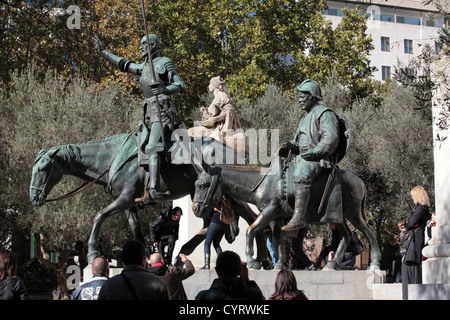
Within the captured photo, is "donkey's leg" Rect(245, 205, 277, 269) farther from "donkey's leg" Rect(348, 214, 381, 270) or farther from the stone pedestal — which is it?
the stone pedestal

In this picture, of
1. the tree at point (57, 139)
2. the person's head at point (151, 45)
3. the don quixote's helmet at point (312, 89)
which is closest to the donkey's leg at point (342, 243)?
the don quixote's helmet at point (312, 89)

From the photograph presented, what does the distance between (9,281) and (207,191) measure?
5.05 metres

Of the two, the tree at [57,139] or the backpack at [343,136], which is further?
the tree at [57,139]

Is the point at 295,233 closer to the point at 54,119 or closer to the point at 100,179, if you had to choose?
the point at 100,179

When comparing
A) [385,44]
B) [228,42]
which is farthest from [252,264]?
[385,44]

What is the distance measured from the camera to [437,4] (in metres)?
7.23

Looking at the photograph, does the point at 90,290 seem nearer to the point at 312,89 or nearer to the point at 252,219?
the point at 312,89

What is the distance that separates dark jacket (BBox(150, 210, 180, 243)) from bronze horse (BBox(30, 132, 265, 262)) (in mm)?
705

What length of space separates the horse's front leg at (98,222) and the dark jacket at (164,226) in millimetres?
1163

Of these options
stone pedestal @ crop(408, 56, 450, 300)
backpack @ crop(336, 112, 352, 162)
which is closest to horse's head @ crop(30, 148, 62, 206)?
backpack @ crop(336, 112, 352, 162)

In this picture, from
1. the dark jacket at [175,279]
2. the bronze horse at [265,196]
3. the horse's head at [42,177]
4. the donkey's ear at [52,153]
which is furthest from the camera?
the donkey's ear at [52,153]

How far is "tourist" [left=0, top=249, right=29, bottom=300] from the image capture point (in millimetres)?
5902

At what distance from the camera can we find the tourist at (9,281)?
5.90 m

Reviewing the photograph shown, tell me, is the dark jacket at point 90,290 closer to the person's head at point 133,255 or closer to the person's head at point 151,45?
the person's head at point 133,255
